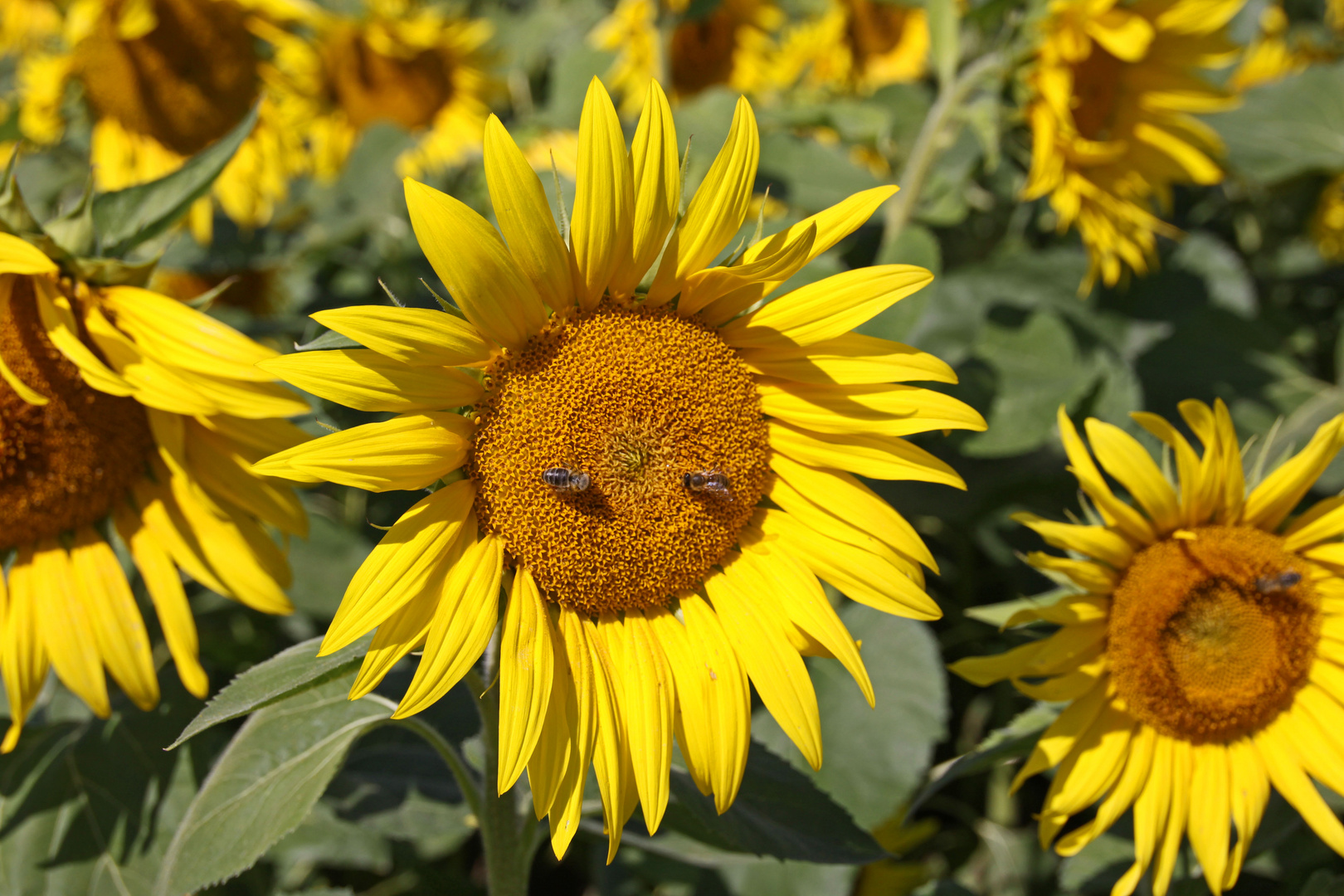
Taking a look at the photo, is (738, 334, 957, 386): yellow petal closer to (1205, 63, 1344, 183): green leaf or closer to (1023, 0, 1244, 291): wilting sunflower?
(1023, 0, 1244, 291): wilting sunflower

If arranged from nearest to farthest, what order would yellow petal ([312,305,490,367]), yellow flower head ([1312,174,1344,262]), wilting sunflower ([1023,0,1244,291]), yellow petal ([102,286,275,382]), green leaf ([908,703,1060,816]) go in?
yellow petal ([312,305,490,367])
yellow petal ([102,286,275,382])
green leaf ([908,703,1060,816])
wilting sunflower ([1023,0,1244,291])
yellow flower head ([1312,174,1344,262])

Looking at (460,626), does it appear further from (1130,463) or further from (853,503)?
(1130,463)

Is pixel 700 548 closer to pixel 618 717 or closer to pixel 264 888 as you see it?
pixel 618 717

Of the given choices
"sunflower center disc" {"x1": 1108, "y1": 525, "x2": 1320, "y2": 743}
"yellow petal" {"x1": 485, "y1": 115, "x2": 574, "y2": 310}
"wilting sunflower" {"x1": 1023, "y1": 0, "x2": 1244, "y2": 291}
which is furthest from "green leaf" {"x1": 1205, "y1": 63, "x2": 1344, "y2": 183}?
"yellow petal" {"x1": 485, "y1": 115, "x2": 574, "y2": 310}

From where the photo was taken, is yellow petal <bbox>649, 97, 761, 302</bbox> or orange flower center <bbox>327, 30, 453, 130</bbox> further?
orange flower center <bbox>327, 30, 453, 130</bbox>

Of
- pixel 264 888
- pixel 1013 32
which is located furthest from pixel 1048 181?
pixel 264 888

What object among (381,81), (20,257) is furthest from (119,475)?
(381,81)

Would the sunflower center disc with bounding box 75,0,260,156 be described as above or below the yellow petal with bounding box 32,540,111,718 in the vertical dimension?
above
